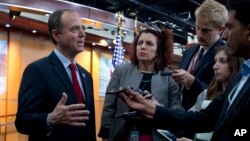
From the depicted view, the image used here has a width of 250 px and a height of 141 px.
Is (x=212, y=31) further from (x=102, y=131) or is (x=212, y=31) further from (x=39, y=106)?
(x=39, y=106)

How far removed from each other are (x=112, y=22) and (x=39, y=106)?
5.66m

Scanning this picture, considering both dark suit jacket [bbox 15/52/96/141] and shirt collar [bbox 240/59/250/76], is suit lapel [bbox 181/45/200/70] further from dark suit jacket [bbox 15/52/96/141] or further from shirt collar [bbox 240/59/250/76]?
shirt collar [bbox 240/59/250/76]

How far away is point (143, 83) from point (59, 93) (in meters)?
0.63

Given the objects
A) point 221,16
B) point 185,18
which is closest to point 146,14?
point 185,18

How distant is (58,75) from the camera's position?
2.32m

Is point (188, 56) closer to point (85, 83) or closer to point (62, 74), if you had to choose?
point (85, 83)

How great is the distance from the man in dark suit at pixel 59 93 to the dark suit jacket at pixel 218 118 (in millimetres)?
445

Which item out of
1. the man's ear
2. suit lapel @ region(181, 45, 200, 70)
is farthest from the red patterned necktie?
suit lapel @ region(181, 45, 200, 70)

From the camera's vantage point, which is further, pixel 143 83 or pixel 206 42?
pixel 206 42

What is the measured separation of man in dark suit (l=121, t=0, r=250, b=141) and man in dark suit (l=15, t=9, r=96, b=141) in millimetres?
385

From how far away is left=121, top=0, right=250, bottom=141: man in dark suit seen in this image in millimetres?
1534

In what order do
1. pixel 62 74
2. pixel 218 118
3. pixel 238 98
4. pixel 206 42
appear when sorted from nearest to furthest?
pixel 238 98
pixel 218 118
pixel 62 74
pixel 206 42

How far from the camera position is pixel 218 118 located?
1891mm

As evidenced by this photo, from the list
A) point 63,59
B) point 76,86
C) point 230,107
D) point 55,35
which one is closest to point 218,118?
point 230,107
